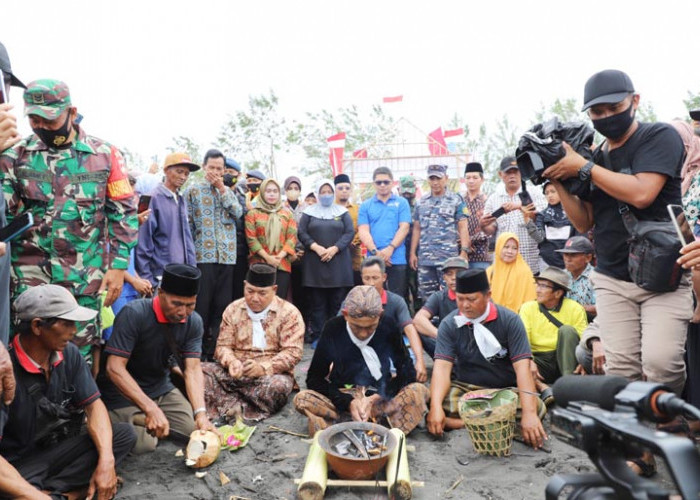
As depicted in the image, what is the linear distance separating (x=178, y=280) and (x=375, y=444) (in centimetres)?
195

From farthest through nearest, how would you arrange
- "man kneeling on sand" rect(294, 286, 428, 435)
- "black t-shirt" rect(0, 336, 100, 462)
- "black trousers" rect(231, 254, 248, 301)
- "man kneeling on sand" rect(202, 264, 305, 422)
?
1. "black trousers" rect(231, 254, 248, 301)
2. "man kneeling on sand" rect(202, 264, 305, 422)
3. "man kneeling on sand" rect(294, 286, 428, 435)
4. "black t-shirt" rect(0, 336, 100, 462)

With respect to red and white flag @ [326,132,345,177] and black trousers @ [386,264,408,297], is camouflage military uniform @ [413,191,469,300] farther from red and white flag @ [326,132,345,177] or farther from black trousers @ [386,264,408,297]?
red and white flag @ [326,132,345,177]

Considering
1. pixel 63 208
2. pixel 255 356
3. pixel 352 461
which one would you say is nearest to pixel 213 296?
pixel 255 356

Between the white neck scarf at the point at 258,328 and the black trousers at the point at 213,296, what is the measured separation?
3.07 feet

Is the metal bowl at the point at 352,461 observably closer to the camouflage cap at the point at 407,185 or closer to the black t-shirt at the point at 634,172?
the black t-shirt at the point at 634,172

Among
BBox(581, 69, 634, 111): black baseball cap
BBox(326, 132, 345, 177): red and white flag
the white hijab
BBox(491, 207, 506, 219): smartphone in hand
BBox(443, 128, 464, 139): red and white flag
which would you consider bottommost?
BBox(491, 207, 506, 219): smartphone in hand

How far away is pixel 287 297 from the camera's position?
286 inches

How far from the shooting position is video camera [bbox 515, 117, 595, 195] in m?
2.97

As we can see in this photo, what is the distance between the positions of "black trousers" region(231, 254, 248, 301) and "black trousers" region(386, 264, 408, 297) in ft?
6.22

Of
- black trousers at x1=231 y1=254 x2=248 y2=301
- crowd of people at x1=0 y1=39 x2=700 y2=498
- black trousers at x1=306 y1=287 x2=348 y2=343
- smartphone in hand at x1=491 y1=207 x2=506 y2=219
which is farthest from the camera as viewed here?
black trousers at x1=306 y1=287 x2=348 y2=343

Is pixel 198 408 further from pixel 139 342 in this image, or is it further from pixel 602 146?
pixel 602 146

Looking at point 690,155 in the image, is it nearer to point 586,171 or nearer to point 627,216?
point 627,216

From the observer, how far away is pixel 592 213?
3.29 m

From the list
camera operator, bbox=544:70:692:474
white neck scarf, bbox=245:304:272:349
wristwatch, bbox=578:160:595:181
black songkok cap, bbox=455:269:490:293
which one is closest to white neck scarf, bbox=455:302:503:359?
black songkok cap, bbox=455:269:490:293
